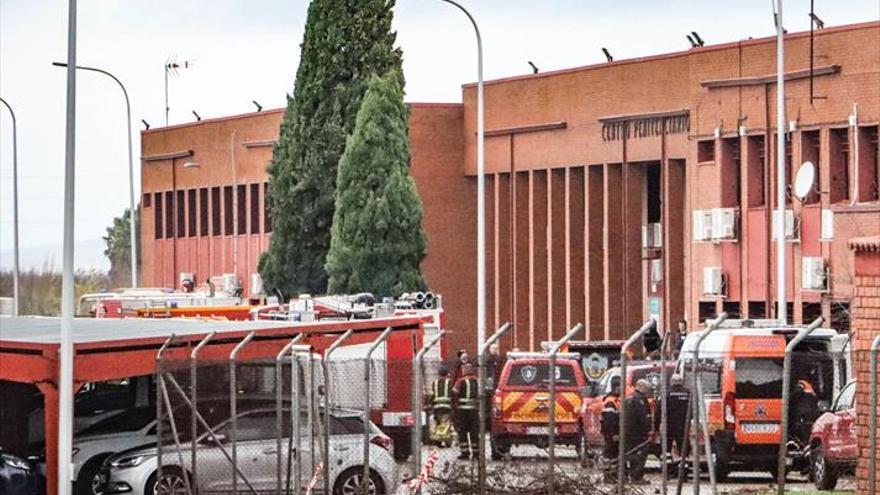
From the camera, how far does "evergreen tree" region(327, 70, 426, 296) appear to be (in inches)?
2741

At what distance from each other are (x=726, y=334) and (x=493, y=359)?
3615mm

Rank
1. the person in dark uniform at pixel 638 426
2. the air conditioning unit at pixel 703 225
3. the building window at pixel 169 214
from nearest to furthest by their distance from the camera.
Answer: the person in dark uniform at pixel 638 426
the air conditioning unit at pixel 703 225
the building window at pixel 169 214

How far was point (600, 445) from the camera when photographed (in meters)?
28.5

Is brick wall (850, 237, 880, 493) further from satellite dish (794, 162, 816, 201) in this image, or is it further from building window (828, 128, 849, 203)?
building window (828, 128, 849, 203)

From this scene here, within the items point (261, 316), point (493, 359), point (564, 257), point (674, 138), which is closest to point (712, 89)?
point (674, 138)

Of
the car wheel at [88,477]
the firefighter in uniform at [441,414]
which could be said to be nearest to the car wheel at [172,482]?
the car wheel at [88,477]

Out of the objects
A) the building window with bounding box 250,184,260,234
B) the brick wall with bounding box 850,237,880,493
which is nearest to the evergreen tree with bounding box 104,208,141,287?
the building window with bounding box 250,184,260,234

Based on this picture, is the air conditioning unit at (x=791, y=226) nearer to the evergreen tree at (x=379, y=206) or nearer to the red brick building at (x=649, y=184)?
the red brick building at (x=649, y=184)

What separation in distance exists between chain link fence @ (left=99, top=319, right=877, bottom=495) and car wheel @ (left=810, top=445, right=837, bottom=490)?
2cm

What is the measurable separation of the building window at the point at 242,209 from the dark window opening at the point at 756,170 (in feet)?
110

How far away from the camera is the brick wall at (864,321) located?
21547mm

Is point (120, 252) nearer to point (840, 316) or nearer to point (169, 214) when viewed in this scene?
point (169, 214)

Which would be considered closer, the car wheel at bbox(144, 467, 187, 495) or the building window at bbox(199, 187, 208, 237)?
the car wheel at bbox(144, 467, 187, 495)

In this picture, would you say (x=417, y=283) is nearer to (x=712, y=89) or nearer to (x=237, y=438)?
(x=712, y=89)
